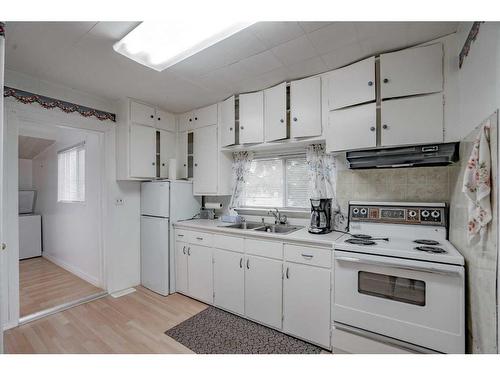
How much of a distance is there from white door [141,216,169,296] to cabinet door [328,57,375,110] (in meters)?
2.30

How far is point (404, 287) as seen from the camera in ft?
5.22

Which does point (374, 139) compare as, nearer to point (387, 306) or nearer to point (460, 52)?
point (460, 52)

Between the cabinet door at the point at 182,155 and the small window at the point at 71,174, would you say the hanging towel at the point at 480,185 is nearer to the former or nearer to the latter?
the cabinet door at the point at 182,155

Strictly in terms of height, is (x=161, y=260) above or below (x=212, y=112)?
below

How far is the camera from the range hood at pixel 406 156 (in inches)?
66.4

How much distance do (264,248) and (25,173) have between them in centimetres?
570

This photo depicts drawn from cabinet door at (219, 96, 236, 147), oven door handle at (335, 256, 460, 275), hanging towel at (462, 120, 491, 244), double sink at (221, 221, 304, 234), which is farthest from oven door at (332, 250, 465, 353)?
cabinet door at (219, 96, 236, 147)

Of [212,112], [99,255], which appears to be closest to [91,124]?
[212,112]

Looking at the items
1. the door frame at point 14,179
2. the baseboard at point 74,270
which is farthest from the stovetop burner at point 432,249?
the baseboard at point 74,270

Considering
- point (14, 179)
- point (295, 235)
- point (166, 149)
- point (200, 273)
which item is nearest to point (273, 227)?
point (295, 235)

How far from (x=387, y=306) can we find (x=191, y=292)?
205 centimetres

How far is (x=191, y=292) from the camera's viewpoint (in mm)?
2797

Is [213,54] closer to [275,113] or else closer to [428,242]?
[275,113]

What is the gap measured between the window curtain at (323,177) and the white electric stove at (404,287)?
366 millimetres
